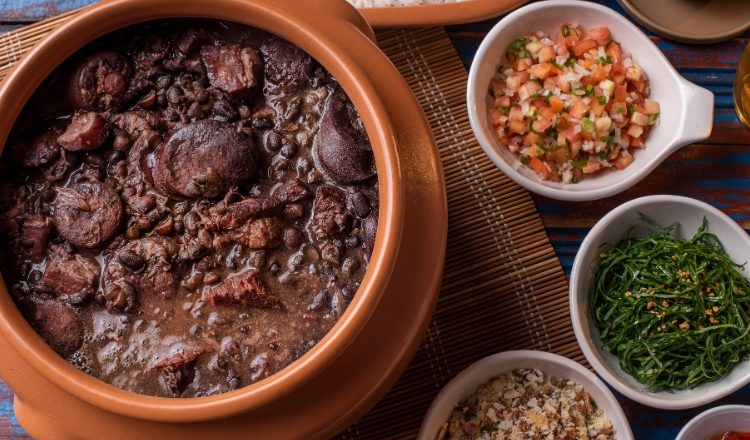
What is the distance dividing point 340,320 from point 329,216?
30cm

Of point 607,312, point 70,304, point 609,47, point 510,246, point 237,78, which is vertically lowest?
Answer: point 607,312

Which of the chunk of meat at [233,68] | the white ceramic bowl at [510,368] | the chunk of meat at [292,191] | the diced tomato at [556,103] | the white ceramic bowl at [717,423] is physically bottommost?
the white ceramic bowl at [717,423]

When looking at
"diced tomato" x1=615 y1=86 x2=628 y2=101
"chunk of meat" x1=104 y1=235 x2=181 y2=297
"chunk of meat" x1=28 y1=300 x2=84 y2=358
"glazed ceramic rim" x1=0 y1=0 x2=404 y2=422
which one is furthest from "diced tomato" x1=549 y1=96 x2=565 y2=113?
"chunk of meat" x1=28 y1=300 x2=84 y2=358

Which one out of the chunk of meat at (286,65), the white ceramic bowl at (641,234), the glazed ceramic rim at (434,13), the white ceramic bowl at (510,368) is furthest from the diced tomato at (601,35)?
the chunk of meat at (286,65)

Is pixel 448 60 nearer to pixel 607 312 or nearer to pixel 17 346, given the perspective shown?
pixel 607 312

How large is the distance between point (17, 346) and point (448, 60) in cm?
174

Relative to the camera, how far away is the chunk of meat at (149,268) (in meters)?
2.03

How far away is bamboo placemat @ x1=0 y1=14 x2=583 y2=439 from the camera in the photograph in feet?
8.75

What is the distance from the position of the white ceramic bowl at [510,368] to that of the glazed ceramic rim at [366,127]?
81 cm

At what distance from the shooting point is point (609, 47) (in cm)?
291

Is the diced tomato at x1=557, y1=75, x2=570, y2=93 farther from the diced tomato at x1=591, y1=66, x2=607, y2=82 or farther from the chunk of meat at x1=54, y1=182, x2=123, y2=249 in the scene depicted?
the chunk of meat at x1=54, y1=182, x2=123, y2=249

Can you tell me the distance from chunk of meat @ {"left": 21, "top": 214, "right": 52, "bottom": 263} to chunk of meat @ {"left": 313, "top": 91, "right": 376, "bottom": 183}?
2.39ft

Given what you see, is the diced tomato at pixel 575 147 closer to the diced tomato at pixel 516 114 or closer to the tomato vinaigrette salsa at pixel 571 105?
the tomato vinaigrette salsa at pixel 571 105

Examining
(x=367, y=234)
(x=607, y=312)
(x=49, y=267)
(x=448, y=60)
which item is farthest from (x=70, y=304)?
(x=607, y=312)
